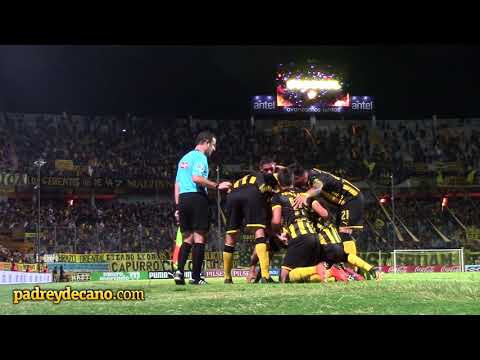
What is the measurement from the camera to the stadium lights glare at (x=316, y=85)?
100 ft

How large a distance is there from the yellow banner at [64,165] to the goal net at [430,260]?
13.9m

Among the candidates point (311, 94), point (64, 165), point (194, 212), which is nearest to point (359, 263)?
point (194, 212)

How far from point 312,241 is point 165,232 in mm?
13858

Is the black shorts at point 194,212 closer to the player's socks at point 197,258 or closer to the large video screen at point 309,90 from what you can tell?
the player's socks at point 197,258

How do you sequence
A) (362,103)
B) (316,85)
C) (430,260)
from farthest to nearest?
(316,85), (362,103), (430,260)

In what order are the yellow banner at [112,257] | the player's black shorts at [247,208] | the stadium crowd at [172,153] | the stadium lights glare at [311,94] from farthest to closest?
the stadium lights glare at [311,94] → the stadium crowd at [172,153] → the yellow banner at [112,257] → the player's black shorts at [247,208]

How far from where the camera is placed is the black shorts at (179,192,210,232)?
23.9ft

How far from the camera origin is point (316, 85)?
3084 cm

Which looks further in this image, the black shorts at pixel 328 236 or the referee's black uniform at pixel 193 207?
the black shorts at pixel 328 236

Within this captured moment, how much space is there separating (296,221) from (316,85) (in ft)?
77.5

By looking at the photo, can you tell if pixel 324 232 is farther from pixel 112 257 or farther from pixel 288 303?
pixel 112 257

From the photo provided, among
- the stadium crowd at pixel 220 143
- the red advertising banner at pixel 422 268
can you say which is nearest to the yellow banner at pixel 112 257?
the stadium crowd at pixel 220 143

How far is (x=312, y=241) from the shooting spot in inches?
306
